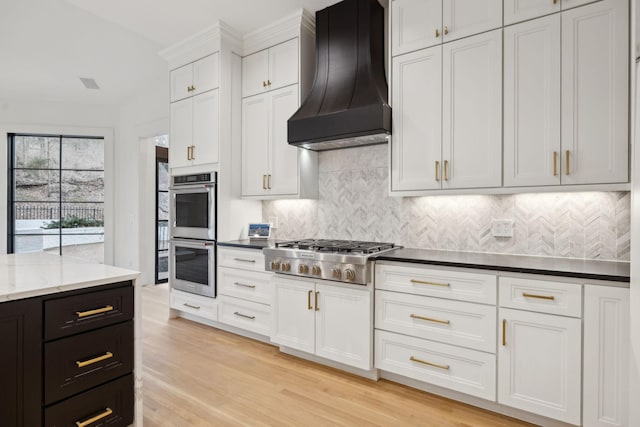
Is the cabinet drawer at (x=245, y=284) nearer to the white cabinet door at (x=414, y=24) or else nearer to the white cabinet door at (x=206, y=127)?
the white cabinet door at (x=206, y=127)

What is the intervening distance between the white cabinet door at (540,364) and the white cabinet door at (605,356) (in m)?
0.04

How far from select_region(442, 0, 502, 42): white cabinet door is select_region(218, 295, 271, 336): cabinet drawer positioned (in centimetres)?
256

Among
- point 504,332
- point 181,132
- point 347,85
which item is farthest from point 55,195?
point 504,332

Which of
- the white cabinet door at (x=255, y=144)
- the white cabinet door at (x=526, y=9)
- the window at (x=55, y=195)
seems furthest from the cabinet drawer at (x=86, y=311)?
the window at (x=55, y=195)

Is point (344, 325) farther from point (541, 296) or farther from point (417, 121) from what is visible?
point (417, 121)

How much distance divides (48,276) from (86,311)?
29 centimetres

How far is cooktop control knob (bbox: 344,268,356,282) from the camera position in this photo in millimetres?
2395

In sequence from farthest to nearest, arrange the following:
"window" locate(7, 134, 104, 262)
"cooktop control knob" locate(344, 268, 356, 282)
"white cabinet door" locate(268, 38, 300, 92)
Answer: "window" locate(7, 134, 104, 262), "white cabinet door" locate(268, 38, 300, 92), "cooktop control knob" locate(344, 268, 356, 282)

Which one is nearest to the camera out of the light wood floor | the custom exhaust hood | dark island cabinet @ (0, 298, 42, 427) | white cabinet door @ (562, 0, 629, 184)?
dark island cabinet @ (0, 298, 42, 427)

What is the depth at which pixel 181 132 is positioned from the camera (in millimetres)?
3754

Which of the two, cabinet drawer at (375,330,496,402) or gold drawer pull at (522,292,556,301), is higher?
gold drawer pull at (522,292,556,301)

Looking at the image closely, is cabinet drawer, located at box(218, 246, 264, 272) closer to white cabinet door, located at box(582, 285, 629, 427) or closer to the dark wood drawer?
the dark wood drawer

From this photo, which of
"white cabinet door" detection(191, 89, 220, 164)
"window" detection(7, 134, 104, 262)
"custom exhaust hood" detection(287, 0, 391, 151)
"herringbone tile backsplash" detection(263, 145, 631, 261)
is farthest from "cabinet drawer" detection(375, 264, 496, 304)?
"window" detection(7, 134, 104, 262)

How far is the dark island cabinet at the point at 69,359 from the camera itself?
141 centimetres
